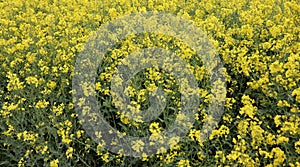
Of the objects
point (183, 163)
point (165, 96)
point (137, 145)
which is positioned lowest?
point (183, 163)

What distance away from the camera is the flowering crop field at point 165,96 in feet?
11.0

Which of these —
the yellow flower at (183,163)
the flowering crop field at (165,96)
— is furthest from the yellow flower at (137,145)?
the yellow flower at (183,163)

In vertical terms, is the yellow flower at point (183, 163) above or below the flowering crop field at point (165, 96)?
below

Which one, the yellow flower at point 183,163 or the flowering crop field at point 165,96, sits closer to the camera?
the yellow flower at point 183,163

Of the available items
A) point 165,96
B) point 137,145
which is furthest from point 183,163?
point 165,96

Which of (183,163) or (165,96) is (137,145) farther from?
(165,96)

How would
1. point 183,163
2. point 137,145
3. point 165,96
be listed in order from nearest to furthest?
point 183,163
point 137,145
point 165,96

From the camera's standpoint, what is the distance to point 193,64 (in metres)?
4.51

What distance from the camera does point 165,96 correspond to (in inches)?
155

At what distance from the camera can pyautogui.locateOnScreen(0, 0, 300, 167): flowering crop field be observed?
3344 mm

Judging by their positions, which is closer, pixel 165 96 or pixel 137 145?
pixel 137 145

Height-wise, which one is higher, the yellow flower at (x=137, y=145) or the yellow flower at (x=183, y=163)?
the yellow flower at (x=137, y=145)

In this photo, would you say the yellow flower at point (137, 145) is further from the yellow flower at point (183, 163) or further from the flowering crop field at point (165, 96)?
the yellow flower at point (183, 163)

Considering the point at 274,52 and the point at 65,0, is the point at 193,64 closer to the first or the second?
Result: the point at 274,52
